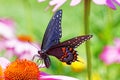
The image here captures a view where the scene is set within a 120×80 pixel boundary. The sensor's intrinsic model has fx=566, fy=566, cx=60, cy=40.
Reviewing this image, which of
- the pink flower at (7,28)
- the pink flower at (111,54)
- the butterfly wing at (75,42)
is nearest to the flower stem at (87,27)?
the butterfly wing at (75,42)

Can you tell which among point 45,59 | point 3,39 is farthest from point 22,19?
point 45,59

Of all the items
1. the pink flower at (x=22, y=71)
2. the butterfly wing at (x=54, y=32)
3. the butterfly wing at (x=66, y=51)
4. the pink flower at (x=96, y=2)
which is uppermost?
the pink flower at (x=96, y=2)

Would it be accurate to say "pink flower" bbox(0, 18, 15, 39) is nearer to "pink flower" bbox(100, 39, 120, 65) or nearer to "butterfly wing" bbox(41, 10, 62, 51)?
"pink flower" bbox(100, 39, 120, 65)

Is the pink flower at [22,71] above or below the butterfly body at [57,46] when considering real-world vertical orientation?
below

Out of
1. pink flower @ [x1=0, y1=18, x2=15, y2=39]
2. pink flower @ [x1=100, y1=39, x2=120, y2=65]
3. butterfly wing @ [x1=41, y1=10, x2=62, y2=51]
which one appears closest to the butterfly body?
butterfly wing @ [x1=41, y1=10, x2=62, y2=51]

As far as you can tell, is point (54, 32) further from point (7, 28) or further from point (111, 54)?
point (7, 28)

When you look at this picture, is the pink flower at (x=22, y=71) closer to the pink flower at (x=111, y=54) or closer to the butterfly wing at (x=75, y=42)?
the butterfly wing at (x=75, y=42)
